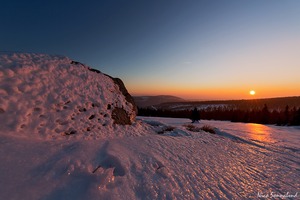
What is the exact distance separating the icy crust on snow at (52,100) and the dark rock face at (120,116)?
81 millimetres

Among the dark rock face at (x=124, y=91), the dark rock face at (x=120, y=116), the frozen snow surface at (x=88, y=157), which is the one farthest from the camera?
the dark rock face at (x=124, y=91)

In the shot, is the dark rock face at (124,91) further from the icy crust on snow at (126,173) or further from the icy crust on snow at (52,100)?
the icy crust on snow at (126,173)

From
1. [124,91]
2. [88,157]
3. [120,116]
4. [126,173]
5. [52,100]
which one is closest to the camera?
[126,173]

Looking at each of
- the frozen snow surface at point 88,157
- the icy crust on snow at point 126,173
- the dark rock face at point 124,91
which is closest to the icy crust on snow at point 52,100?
the frozen snow surface at point 88,157

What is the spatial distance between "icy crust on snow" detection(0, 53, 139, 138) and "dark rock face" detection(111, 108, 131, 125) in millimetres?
81

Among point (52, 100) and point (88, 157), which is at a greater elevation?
point (52, 100)

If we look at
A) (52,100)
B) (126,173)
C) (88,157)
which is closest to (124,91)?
(52,100)

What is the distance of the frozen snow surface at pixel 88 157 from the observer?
387cm

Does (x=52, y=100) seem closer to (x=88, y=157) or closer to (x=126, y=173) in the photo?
(x=88, y=157)

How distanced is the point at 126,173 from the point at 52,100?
455cm

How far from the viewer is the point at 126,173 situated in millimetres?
4625

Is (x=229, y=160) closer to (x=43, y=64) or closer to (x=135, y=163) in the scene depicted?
(x=135, y=163)

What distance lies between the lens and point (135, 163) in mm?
5172

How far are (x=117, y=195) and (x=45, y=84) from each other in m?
5.86
